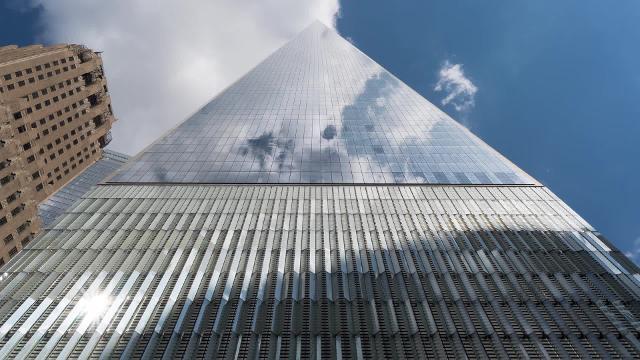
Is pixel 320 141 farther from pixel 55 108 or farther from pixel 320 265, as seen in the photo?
pixel 55 108

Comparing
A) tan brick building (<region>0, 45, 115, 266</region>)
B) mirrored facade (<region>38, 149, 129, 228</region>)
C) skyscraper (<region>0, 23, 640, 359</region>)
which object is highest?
tan brick building (<region>0, 45, 115, 266</region>)

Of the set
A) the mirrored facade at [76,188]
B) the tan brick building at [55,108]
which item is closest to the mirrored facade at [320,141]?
the mirrored facade at [76,188]

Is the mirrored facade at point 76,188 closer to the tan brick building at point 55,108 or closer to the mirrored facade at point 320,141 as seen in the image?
the tan brick building at point 55,108

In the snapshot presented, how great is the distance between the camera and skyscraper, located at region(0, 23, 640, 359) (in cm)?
2078

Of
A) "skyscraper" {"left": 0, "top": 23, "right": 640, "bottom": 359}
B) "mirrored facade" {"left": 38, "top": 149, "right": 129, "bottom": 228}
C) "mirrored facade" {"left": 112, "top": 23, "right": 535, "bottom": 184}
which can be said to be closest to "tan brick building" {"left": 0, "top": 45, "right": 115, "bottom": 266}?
"mirrored facade" {"left": 38, "top": 149, "right": 129, "bottom": 228}

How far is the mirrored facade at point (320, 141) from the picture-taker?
141 feet

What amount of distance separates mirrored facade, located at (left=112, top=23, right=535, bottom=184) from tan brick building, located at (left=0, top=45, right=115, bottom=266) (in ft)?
116

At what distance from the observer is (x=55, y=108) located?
337 feet

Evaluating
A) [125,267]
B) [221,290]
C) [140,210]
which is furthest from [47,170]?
[221,290]

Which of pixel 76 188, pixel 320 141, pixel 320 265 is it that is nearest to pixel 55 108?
pixel 76 188

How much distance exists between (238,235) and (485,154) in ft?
114

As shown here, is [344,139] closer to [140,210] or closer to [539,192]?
[539,192]

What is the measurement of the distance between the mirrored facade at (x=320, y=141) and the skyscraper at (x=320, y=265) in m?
0.38

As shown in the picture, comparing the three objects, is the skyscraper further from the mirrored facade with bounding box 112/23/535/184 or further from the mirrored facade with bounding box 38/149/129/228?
the mirrored facade with bounding box 38/149/129/228
